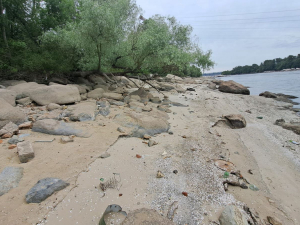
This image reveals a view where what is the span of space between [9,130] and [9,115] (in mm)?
613

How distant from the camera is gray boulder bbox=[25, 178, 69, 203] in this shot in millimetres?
2371

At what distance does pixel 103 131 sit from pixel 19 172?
214 centimetres

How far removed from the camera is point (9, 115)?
15.0ft

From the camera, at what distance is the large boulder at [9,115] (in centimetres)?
441

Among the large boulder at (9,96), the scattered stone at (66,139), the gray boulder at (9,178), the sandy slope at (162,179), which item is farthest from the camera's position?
the large boulder at (9,96)

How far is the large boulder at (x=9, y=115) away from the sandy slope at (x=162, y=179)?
3.40ft

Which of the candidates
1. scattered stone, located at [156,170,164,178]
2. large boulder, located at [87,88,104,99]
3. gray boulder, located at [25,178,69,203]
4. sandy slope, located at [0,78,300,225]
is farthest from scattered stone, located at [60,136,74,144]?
large boulder, located at [87,88,104,99]

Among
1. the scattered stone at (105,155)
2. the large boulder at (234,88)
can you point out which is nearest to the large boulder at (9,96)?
the scattered stone at (105,155)

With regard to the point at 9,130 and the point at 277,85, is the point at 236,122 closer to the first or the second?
the point at 9,130

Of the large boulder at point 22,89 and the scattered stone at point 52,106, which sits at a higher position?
the large boulder at point 22,89

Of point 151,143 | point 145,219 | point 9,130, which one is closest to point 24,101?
point 9,130

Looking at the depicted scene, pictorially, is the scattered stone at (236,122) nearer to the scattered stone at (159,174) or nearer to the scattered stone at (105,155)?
the scattered stone at (159,174)

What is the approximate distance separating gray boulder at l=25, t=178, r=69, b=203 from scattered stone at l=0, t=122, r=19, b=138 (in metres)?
2.26

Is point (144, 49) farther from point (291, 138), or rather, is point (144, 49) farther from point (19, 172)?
point (19, 172)
